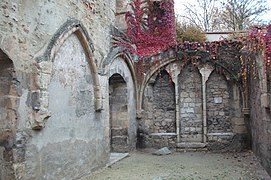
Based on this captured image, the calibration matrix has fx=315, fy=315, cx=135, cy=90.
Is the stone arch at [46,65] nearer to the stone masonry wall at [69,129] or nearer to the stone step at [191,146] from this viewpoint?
the stone masonry wall at [69,129]

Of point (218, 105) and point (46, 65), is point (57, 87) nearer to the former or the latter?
point (46, 65)

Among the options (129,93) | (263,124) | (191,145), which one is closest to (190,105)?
(191,145)

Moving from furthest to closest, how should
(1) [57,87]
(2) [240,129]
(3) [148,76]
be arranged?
(3) [148,76] → (2) [240,129] → (1) [57,87]

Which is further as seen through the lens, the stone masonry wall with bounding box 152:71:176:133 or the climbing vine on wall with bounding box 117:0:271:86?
Answer: the stone masonry wall with bounding box 152:71:176:133

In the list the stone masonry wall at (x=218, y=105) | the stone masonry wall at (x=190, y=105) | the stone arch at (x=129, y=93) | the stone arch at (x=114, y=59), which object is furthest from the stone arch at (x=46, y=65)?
the stone masonry wall at (x=218, y=105)

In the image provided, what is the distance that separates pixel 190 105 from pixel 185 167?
2646mm

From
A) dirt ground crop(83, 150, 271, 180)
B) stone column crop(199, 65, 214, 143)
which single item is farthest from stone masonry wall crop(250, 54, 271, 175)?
stone column crop(199, 65, 214, 143)

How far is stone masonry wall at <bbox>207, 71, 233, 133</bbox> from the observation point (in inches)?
334

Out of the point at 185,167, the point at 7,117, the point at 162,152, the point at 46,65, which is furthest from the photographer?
the point at 162,152

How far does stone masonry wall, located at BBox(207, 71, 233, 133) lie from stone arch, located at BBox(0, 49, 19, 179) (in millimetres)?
5869

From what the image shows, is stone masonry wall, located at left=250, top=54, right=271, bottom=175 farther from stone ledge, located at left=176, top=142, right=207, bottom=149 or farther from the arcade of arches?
stone ledge, located at left=176, top=142, right=207, bottom=149

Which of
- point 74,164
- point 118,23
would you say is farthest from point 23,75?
point 118,23

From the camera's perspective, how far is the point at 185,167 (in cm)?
634

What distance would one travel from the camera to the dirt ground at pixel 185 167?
546 centimetres
